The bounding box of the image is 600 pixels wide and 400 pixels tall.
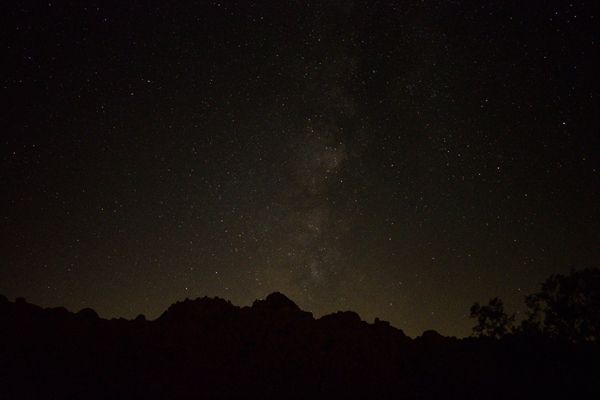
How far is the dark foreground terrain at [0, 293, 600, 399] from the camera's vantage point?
88.8 feet

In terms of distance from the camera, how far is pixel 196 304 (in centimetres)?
3666

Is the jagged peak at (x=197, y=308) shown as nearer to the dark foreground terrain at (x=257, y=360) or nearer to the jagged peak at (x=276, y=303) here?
the dark foreground terrain at (x=257, y=360)

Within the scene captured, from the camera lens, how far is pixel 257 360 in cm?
3148

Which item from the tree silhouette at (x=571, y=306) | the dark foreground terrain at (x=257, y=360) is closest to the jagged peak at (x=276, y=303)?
the dark foreground terrain at (x=257, y=360)

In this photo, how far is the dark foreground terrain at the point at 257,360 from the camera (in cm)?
2706

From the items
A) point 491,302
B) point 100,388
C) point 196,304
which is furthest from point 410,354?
point 100,388

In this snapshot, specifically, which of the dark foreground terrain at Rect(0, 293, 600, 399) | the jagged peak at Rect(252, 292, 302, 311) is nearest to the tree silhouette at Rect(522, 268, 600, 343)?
the dark foreground terrain at Rect(0, 293, 600, 399)

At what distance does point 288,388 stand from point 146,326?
10044 millimetres

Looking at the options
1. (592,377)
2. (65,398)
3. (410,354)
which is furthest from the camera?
(410,354)

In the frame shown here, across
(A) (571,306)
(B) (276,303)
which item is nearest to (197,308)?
(B) (276,303)

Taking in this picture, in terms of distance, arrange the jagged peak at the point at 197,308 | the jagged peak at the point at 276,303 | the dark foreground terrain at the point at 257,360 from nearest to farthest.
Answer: the dark foreground terrain at the point at 257,360, the jagged peak at the point at 197,308, the jagged peak at the point at 276,303

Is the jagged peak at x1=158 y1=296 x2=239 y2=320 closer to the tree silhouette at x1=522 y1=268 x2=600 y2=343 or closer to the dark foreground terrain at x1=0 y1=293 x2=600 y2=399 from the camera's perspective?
the dark foreground terrain at x1=0 y1=293 x2=600 y2=399

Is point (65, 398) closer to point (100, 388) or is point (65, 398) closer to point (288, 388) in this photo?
point (100, 388)

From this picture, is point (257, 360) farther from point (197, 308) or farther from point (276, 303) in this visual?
point (276, 303)
